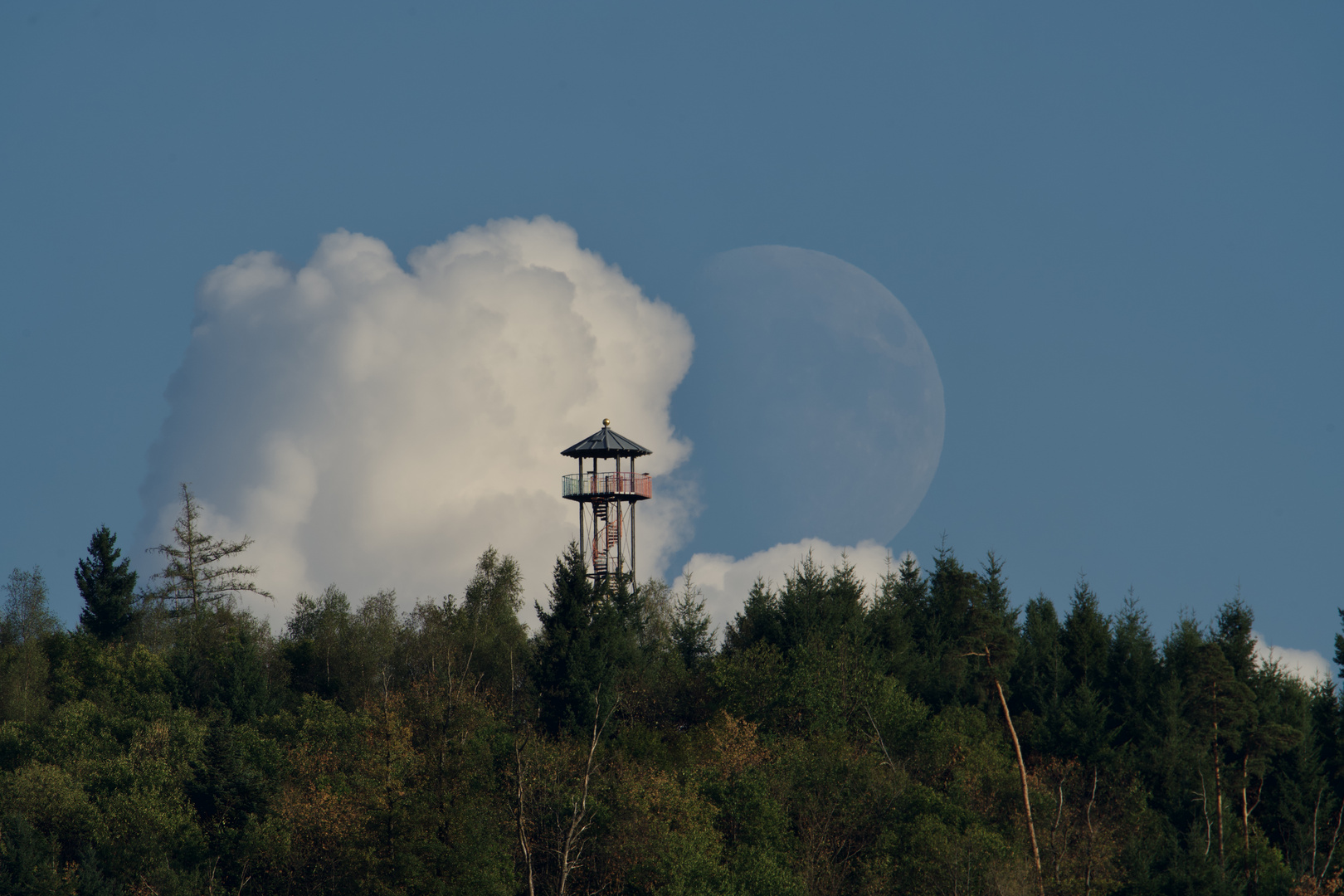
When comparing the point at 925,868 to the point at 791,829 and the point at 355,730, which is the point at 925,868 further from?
the point at 355,730

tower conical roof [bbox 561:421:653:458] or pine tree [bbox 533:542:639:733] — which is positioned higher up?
tower conical roof [bbox 561:421:653:458]

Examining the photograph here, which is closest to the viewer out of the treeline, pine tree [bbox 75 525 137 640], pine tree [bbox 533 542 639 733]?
the treeline

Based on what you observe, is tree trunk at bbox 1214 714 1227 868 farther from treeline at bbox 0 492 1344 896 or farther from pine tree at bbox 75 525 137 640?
pine tree at bbox 75 525 137 640

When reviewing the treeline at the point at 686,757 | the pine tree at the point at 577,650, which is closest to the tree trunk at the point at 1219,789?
the treeline at the point at 686,757

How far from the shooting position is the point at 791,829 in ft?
194

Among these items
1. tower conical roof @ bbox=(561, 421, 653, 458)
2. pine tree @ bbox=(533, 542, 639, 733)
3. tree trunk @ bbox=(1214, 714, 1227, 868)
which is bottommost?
tree trunk @ bbox=(1214, 714, 1227, 868)

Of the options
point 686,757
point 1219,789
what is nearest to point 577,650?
point 686,757

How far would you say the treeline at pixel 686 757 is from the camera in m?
54.2

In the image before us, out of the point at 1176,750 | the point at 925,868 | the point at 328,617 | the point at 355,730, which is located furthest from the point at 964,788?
the point at 328,617

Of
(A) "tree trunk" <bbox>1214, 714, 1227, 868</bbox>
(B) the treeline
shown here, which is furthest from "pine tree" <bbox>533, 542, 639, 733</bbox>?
(A) "tree trunk" <bbox>1214, 714, 1227, 868</bbox>

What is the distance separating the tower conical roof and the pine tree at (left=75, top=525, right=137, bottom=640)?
113 feet

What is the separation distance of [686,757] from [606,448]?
45.7 feet

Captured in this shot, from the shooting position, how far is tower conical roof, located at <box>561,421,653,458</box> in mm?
64812

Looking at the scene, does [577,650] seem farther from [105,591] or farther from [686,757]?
[105,591]
